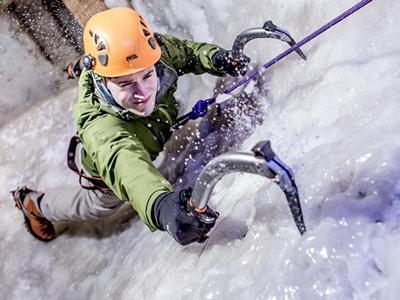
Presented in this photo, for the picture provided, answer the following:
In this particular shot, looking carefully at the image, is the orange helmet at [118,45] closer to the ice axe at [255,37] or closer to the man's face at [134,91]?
the man's face at [134,91]

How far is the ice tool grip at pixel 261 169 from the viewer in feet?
4.75

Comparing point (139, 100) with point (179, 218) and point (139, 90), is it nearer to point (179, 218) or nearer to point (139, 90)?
point (139, 90)

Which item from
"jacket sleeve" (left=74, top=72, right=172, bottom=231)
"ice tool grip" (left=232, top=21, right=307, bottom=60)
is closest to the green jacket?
"jacket sleeve" (left=74, top=72, right=172, bottom=231)

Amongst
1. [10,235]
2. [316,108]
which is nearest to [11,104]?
[10,235]

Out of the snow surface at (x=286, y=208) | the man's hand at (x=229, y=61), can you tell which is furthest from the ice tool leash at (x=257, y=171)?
the man's hand at (x=229, y=61)

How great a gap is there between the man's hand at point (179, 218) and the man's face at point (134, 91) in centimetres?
64

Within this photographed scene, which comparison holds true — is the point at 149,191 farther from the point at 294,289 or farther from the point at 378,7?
the point at 378,7

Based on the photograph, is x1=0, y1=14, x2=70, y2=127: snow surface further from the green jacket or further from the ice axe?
the ice axe

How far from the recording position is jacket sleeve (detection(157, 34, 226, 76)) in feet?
9.94

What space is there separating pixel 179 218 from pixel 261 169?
0.52 m

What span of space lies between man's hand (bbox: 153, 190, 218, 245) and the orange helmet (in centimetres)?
76

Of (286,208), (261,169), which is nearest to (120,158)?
(286,208)

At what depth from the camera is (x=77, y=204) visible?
3.41 meters

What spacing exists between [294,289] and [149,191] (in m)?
0.77
